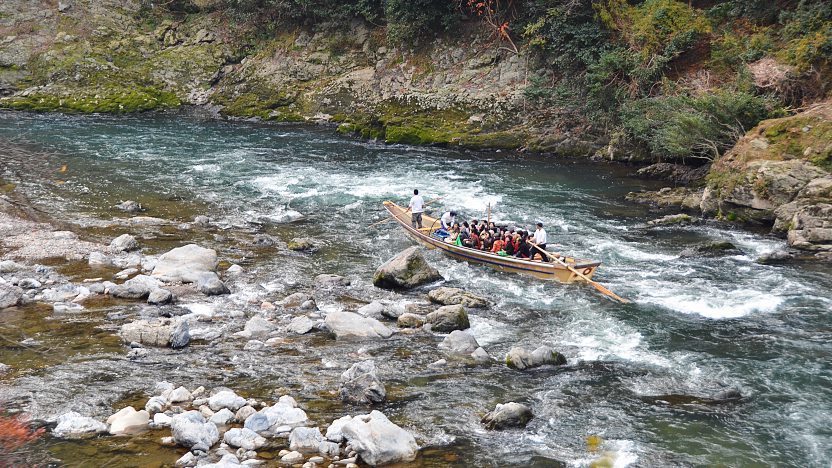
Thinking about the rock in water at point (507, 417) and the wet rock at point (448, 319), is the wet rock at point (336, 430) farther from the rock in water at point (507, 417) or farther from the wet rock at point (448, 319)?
the wet rock at point (448, 319)

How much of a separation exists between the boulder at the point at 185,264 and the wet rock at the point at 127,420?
6.42 meters

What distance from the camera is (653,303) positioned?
16.1 meters

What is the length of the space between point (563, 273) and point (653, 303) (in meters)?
2.32

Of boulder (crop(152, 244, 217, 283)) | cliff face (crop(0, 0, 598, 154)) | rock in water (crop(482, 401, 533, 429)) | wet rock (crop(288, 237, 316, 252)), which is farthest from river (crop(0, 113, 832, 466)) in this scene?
cliff face (crop(0, 0, 598, 154))

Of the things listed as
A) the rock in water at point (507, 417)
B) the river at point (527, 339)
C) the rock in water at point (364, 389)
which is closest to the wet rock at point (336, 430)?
the river at point (527, 339)

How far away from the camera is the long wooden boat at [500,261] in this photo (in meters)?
17.2

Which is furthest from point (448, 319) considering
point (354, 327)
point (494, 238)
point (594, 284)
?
point (494, 238)

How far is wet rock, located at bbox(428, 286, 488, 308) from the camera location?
15.9 meters

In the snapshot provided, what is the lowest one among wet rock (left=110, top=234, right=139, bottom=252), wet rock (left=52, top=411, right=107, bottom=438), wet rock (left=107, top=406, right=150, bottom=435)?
wet rock (left=110, top=234, right=139, bottom=252)

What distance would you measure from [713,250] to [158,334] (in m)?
14.6

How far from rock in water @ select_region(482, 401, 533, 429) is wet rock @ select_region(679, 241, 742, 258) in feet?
33.7

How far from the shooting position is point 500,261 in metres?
18.5

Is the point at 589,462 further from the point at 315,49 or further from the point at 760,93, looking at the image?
the point at 315,49

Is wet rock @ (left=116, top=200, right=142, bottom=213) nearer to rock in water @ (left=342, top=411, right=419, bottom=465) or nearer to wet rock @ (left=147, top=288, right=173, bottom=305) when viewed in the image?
wet rock @ (left=147, top=288, right=173, bottom=305)
